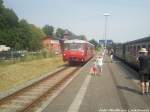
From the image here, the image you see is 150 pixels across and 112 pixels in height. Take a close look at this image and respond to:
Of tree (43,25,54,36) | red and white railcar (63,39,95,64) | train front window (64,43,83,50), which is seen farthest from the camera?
tree (43,25,54,36)

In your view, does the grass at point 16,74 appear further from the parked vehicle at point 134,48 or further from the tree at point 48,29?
the tree at point 48,29

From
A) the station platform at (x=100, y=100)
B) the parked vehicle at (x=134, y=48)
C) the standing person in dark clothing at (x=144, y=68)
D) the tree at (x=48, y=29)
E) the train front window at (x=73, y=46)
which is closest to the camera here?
the station platform at (x=100, y=100)

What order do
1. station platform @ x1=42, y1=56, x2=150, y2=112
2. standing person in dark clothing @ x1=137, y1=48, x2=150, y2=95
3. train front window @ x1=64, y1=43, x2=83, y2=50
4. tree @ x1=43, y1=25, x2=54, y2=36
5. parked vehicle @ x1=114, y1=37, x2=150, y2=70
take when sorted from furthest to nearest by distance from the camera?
1. tree @ x1=43, y1=25, x2=54, y2=36
2. train front window @ x1=64, y1=43, x2=83, y2=50
3. parked vehicle @ x1=114, y1=37, x2=150, y2=70
4. standing person in dark clothing @ x1=137, y1=48, x2=150, y2=95
5. station platform @ x1=42, y1=56, x2=150, y2=112

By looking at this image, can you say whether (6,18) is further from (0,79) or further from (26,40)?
(0,79)

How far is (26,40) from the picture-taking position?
88.9m

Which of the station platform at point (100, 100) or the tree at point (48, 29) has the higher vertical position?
the tree at point (48, 29)

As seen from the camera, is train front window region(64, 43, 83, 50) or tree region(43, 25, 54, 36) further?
tree region(43, 25, 54, 36)

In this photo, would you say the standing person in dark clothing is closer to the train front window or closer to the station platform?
the station platform

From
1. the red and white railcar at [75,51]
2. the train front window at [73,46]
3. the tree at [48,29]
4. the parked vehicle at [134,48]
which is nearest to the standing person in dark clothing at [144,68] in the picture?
the parked vehicle at [134,48]

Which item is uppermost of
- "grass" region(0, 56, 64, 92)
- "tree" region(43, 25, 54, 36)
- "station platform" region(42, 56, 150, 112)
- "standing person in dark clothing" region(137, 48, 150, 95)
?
"tree" region(43, 25, 54, 36)

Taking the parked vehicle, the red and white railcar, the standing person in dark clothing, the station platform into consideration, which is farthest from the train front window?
the standing person in dark clothing

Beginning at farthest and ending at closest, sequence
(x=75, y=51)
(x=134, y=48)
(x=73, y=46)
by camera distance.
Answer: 1. (x=73, y=46)
2. (x=75, y=51)
3. (x=134, y=48)

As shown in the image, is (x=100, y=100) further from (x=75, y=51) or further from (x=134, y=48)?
(x=75, y=51)

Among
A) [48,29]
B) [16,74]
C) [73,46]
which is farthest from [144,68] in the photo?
[48,29]
